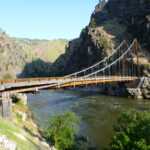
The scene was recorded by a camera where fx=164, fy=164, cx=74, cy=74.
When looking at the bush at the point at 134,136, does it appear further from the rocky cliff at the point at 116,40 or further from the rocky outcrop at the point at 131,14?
the rocky outcrop at the point at 131,14

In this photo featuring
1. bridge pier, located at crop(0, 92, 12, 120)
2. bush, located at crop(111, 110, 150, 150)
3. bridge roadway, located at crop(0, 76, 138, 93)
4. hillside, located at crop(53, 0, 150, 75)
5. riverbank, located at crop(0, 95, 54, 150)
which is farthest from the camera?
hillside, located at crop(53, 0, 150, 75)

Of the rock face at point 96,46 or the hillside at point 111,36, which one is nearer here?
the hillside at point 111,36

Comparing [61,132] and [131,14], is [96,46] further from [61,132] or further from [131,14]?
[61,132]

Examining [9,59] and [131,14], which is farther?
[9,59]

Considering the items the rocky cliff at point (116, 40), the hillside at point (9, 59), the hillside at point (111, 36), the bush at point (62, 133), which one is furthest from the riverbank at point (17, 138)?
the hillside at point (9, 59)

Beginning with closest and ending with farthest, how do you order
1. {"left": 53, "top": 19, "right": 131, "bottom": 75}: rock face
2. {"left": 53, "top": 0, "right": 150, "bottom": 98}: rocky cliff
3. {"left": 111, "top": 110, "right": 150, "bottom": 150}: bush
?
{"left": 111, "top": 110, "right": 150, "bottom": 150}: bush
{"left": 53, "top": 0, "right": 150, "bottom": 98}: rocky cliff
{"left": 53, "top": 19, "right": 131, "bottom": 75}: rock face

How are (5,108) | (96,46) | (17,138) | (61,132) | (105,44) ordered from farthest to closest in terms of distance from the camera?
(96,46) → (105,44) → (61,132) → (5,108) → (17,138)

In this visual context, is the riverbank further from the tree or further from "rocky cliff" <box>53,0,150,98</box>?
"rocky cliff" <box>53,0,150,98</box>

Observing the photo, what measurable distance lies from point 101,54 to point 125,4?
64.0 metres

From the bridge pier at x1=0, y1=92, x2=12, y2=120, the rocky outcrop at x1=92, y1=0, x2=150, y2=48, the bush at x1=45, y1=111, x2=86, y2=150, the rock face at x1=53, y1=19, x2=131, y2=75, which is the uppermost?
the rocky outcrop at x1=92, y1=0, x2=150, y2=48

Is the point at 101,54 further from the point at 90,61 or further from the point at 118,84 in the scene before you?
the point at 118,84

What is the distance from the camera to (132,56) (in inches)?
2361

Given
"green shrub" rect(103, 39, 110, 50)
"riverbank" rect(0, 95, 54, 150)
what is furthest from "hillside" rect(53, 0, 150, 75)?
"riverbank" rect(0, 95, 54, 150)

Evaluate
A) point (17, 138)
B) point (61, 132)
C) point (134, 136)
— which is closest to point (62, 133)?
point (61, 132)
